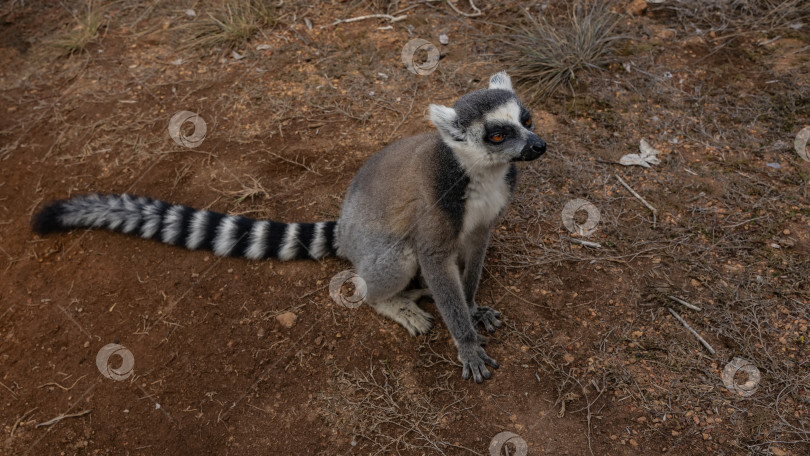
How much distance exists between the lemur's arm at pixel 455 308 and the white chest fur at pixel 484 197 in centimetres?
27

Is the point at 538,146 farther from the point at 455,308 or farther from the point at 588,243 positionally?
the point at 588,243

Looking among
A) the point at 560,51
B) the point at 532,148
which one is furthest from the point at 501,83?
the point at 560,51

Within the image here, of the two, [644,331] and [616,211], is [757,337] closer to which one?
[644,331]

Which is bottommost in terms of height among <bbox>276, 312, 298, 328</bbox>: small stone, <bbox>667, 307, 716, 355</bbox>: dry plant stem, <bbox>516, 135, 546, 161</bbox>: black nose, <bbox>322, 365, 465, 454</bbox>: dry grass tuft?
<bbox>322, 365, 465, 454</bbox>: dry grass tuft

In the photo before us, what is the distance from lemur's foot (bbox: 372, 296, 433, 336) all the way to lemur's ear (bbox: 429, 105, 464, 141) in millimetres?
1457

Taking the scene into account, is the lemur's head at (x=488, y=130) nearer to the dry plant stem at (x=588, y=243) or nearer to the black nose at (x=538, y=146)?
the black nose at (x=538, y=146)

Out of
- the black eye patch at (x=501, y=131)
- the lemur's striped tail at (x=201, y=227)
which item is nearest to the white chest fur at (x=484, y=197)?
the black eye patch at (x=501, y=131)

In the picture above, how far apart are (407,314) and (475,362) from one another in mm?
683

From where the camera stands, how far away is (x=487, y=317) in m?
3.95

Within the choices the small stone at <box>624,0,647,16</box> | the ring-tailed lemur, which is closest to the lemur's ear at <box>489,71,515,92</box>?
the ring-tailed lemur

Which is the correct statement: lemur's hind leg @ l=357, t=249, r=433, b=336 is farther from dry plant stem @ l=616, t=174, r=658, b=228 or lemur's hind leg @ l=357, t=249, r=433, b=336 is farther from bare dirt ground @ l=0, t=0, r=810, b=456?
dry plant stem @ l=616, t=174, r=658, b=228

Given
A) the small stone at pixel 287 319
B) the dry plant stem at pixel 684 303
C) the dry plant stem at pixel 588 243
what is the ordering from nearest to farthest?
the dry plant stem at pixel 684 303, the small stone at pixel 287 319, the dry plant stem at pixel 588 243

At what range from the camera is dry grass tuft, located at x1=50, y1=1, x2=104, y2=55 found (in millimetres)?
7161

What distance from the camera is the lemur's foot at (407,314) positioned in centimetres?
396
